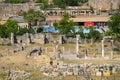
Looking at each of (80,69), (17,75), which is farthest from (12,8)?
(17,75)

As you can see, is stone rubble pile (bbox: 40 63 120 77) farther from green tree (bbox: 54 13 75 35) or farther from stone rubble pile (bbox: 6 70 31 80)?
green tree (bbox: 54 13 75 35)

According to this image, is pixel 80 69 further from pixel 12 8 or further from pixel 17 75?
pixel 12 8

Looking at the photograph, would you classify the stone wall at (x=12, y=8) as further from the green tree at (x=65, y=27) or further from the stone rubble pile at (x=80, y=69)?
the stone rubble pile at (x=80, y=69)

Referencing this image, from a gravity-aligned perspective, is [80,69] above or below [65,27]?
above

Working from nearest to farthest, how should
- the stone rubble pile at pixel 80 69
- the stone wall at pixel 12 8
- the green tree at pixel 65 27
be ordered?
the stone rubble pile at pixel 80 69 < the green tree at pixel 65 27 < the stone wall at pixel 12 8

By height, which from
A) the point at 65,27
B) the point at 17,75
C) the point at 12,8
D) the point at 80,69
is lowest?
the point at 12,8

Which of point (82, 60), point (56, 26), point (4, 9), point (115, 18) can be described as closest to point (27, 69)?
point (82, 60)

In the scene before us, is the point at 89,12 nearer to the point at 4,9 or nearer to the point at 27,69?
the point at 4,9

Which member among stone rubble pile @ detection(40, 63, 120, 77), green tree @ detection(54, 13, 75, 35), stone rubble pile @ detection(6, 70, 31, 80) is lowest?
green tree @ detection(54, 13, 75, 35)

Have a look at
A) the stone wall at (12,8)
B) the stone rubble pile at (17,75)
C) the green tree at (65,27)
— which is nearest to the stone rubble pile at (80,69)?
the stone rubble pile at (17,75)

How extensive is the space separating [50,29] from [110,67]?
90.9 ft

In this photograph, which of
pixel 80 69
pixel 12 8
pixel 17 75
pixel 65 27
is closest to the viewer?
pixel 17 75

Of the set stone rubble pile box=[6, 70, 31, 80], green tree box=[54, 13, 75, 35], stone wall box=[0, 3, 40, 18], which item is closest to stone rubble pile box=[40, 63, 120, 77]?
stone rubble pile box=[6, 70, 31, 80]

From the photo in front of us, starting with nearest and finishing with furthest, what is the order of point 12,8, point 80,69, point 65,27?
point 80,69
point 65,27
point 12,8
